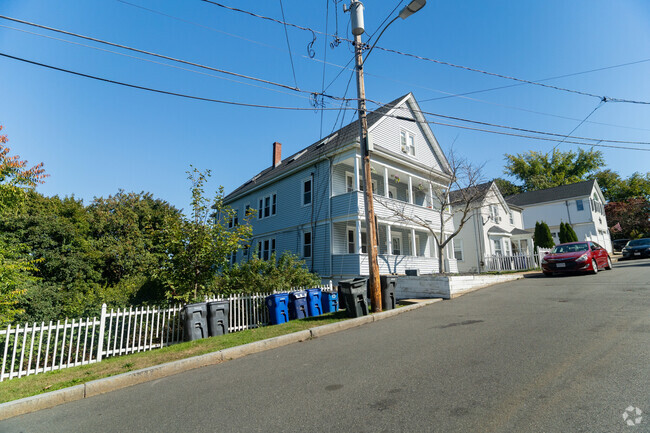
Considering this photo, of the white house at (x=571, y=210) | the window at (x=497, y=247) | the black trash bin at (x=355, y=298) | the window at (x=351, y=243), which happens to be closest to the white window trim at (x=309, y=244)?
the window at (x=351, y=243)

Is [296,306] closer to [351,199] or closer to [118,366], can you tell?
[118,366]

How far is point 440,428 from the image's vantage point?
2.98 m

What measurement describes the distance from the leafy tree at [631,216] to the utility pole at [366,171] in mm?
50802

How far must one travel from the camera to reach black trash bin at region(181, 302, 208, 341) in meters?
8.36

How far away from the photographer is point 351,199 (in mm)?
16656

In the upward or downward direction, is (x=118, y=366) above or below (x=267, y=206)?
below

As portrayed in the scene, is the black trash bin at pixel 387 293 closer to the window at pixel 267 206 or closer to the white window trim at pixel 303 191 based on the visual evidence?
the white window trim at pixel 303 191

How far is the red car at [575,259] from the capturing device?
14922mm

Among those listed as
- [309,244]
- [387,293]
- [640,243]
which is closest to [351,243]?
[309,244]

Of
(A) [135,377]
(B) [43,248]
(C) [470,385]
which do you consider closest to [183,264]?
(A) [135,377]

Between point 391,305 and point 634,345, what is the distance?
6.11 metres

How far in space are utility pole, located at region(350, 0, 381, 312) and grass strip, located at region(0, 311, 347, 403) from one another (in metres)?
1.99

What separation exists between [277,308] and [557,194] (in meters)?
39.2

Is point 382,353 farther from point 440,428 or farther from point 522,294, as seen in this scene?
point 522,294
